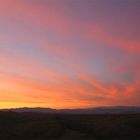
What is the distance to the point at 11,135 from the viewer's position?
202 ft

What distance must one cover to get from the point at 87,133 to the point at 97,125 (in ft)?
17.8

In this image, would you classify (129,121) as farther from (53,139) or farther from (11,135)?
(11,135)

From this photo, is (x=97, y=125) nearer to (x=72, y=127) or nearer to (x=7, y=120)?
(x=72, y=127)

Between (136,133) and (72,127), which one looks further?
(72,127)

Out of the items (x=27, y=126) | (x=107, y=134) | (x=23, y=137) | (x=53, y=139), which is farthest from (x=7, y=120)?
(x=107, y=134)

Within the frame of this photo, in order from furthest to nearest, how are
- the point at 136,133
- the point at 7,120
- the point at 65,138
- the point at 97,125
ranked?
the point at 7,120 < the point at 97,125 < the point at 136,133 < the point at 65,138

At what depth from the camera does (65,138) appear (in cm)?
5794

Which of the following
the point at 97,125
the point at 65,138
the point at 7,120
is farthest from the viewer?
the point at 7,120

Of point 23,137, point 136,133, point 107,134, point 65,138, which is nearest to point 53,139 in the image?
point 65,138

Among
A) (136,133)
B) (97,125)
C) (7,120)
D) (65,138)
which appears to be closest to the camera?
(65,138)

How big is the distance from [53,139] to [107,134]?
32.4 ft

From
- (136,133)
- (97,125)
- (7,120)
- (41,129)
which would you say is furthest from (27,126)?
(136,133)

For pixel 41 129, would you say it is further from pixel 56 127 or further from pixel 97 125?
pixel 97 125

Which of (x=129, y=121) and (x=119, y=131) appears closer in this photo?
(x=119, y=131)
